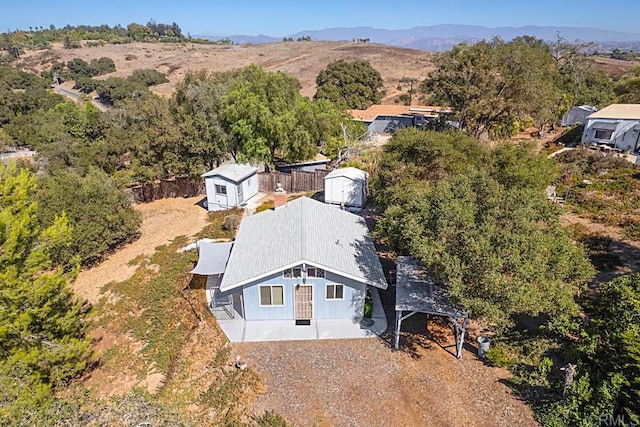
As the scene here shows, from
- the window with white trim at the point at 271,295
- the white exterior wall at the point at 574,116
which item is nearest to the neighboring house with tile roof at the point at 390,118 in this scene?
the white exterior wall at the point at 574,116

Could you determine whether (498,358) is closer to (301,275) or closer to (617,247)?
(301,275)

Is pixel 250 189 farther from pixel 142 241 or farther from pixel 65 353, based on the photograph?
pixel 65 353

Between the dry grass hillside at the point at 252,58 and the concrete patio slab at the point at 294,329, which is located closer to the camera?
the concrete patio slab at the point at 294,329

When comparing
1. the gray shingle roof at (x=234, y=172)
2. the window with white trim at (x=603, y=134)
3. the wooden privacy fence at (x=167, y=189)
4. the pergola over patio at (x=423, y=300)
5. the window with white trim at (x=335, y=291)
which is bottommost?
the wooden privacy fence at (x=167, y=189)

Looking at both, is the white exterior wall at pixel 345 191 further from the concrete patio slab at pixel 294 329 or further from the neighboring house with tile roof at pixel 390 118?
the neighboring house with tile roof at pixel 390 118

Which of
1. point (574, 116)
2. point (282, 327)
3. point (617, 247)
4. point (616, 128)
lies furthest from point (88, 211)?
point (574, 116)
